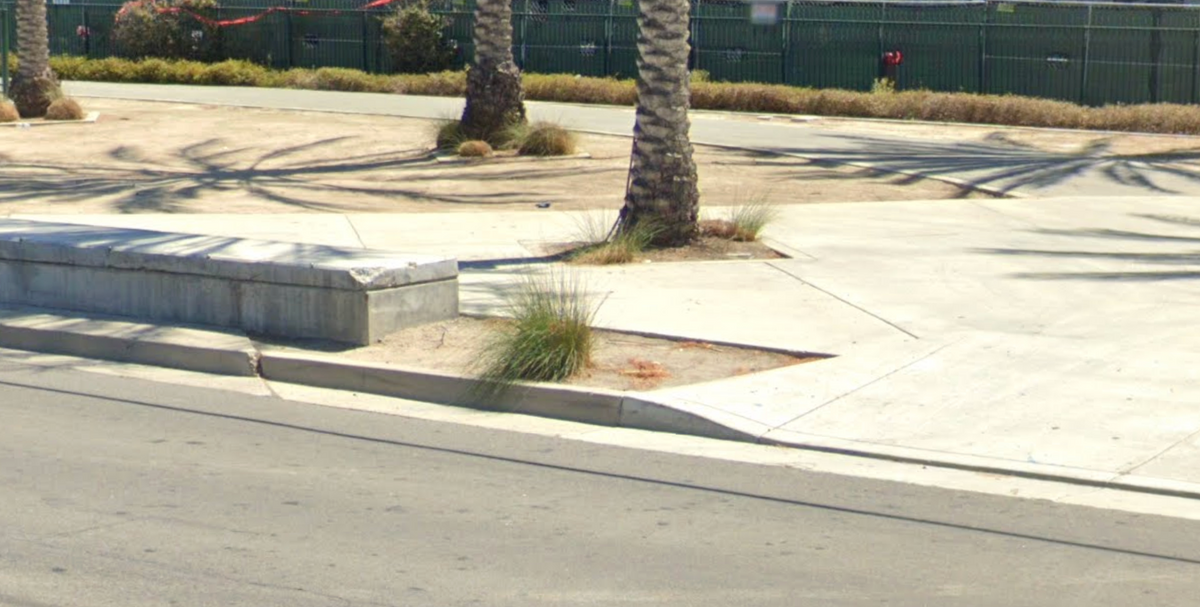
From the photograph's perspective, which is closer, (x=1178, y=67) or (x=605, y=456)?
(x=605, y=456)

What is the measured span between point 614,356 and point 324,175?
1099cm

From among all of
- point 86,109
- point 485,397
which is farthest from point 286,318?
point 86,109

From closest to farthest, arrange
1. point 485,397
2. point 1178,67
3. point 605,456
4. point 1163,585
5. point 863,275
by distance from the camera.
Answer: point 1163,585
point 605,456
point 485,397
point 863,275
point 1178,67

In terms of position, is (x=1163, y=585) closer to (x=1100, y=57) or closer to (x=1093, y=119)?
(x=1093, y=119)

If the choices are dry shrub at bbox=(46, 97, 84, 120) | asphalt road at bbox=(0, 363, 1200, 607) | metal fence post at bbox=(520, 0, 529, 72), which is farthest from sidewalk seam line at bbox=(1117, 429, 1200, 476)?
metal fence post at bbox=(520, 0, 529, 72)

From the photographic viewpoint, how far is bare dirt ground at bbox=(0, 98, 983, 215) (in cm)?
1838

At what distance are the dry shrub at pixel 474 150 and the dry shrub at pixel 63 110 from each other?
791 centimetres

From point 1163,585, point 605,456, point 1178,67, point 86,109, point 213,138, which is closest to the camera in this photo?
point 1163,585

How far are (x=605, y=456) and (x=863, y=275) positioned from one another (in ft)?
18.2

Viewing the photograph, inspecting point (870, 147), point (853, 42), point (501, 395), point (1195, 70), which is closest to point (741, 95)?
point (853, 42)

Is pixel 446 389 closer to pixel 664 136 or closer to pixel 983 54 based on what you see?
pixel 664 136

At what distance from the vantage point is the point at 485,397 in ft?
32.3

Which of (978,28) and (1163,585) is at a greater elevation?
(978,28)

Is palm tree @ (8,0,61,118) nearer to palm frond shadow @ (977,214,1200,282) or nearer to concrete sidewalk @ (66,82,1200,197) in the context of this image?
concrete sidewalk @ (66,82,1200,197)
